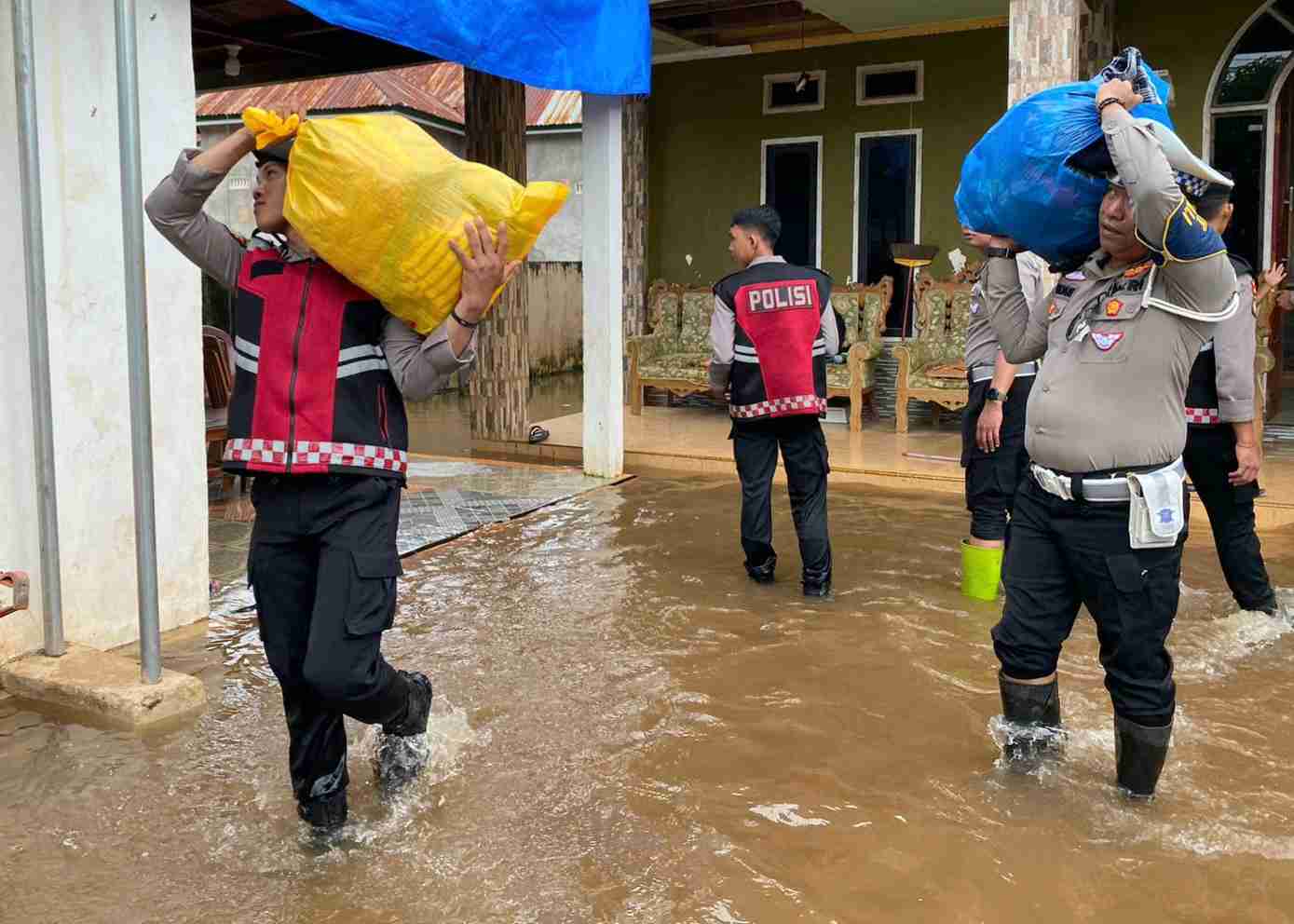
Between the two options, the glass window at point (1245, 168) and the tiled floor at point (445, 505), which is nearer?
the tiled floor at point (445, 505)

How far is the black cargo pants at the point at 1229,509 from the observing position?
466cm

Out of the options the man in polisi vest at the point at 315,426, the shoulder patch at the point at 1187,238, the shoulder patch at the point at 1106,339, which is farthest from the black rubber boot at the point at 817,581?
the man in polisi vest at the point at 315,426

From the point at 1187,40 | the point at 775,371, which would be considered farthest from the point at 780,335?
the point at 1187,40

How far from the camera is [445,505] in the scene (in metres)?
7.61

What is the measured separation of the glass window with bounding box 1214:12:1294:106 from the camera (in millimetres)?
9750

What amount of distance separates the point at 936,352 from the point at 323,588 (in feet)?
28.4

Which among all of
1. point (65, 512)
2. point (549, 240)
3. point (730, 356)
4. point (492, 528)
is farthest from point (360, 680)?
point (549, 240)

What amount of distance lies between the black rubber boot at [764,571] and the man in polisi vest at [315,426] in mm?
3110

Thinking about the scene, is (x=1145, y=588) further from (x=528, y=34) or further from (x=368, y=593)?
(x=528, y=34)

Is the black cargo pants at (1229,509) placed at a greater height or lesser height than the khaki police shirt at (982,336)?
lesser

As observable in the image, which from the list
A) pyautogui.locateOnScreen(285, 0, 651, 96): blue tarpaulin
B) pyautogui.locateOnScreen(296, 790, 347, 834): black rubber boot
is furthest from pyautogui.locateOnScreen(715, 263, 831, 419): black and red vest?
pyautogui.locateOnScreen(296, 790, 347, 834): black rubber boot

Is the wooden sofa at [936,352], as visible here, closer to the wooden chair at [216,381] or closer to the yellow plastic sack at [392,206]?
the wooden chair at [216,381]

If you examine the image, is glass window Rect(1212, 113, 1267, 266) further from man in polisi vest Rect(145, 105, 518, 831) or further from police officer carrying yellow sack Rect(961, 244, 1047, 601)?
man in polisi vest Rect(145, 105, 518, 831)

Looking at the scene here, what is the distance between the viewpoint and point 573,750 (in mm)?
3793
